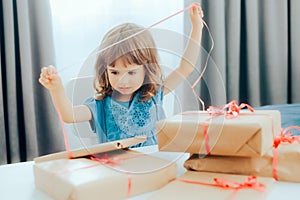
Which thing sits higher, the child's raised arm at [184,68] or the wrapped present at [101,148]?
the child's raised arm at [184,68]

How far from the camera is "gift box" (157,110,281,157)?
2.11ft

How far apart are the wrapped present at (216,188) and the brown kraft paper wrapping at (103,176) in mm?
28

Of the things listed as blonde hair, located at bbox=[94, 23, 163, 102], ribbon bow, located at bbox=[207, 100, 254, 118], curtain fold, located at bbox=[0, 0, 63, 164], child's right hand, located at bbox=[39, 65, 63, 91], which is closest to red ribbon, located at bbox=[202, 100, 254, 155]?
ribbon bow, located at bbox=[207, 100, 254, 118]

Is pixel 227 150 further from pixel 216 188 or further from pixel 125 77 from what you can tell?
Answer: pixel 125 77

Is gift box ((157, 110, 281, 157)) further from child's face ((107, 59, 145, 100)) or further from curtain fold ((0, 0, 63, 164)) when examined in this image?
curtain fold ((0, 0, 63, 164))

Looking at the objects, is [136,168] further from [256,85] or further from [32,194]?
[256,85]

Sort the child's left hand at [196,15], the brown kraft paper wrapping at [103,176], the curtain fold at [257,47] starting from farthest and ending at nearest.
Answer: the curtain fold at [257,47]
the child's left hand at [196,15]
the brown kraft paper wrapping at [103,176]

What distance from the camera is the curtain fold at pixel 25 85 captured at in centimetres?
159

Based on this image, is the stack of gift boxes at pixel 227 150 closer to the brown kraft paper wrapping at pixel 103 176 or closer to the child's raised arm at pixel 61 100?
the brown kraft paper wrapping at pixel 103 176

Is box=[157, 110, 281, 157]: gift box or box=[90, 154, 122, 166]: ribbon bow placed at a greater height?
box=[157, 110, 281, 157]: gift box

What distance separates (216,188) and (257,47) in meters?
1.61

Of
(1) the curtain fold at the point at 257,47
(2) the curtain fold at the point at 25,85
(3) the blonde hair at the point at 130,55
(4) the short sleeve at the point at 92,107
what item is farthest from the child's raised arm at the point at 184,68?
(1) the curtain fold at the point at 257,47

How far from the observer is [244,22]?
6.92 ft

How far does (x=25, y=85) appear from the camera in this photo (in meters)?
1.60
